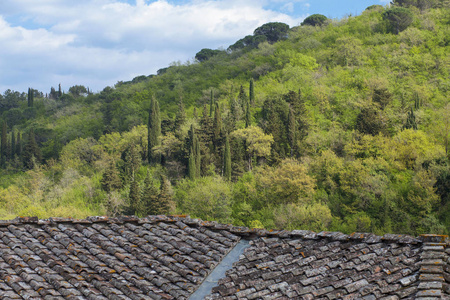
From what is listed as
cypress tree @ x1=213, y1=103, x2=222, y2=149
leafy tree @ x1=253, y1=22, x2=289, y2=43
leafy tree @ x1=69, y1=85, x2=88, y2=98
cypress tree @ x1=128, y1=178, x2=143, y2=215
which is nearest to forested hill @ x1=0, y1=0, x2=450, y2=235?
cypress tree @ x1=128, y1=178, x2=143, y2=215

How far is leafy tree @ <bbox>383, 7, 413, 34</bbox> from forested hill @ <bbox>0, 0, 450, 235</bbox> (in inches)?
7.4

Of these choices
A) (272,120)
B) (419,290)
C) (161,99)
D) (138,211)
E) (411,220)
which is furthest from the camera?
(161,99)

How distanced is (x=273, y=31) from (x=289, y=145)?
66724 millimetres

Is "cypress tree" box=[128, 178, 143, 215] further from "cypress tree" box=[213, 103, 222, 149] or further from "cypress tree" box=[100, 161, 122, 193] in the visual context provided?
"cypress tree" box=[213, 103, 222, 149]

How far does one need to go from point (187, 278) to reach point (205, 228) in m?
1.60

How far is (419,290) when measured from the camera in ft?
21.4

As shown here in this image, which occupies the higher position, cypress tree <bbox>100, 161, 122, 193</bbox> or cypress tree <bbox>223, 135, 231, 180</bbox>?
cypress tree <bbox>223, 135, 231, 180</bbox>

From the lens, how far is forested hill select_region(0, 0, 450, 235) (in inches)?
1854

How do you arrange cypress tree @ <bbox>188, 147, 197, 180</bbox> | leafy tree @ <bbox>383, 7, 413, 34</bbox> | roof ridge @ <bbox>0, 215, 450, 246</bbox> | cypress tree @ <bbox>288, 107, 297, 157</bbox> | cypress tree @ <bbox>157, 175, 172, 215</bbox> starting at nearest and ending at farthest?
roof ridge @ <bbox>0, 215, 450, 246</bbox>, cypress tree @ <bbox>157, 175, 172, 215</bbox>, cypress tree @ <bbox>188, 147, 197, 180</bbox>, cypress tree @ <bbox>288, 107, 297, 157</bbox>, leafy tree @ <bbox>383, 7, 413, 34</bbox>

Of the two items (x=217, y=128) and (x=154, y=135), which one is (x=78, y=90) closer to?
(x=154, y=135)

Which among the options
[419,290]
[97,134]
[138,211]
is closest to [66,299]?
[419,290]

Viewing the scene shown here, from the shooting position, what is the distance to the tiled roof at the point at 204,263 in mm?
6941

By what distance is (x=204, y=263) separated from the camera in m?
8.06

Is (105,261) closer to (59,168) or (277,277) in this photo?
(277,277)
